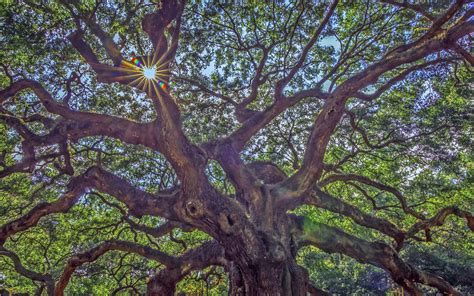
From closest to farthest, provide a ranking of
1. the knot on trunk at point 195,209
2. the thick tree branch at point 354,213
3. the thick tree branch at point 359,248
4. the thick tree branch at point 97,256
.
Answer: the knot on trunk at point 195,209 → the thick tree branch at point 97,256 → the thick tree branch at point 359,248 → the thick tree branch at point 354,213

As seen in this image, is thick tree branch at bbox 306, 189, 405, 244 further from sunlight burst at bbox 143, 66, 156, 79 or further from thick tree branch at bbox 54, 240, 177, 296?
sunlight burst at bbox 143, 66, 156, 79

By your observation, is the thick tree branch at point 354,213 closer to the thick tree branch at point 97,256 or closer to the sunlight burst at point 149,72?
the thick tree branch at point 97,256

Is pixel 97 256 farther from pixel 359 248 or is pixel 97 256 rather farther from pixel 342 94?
pixel 342 94

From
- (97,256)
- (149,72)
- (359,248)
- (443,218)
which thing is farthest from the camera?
(443,218)

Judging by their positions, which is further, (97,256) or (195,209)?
(97,256)

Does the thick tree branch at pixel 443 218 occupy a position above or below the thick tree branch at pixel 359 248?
above

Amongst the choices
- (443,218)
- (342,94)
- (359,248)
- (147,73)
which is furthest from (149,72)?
(443,218)

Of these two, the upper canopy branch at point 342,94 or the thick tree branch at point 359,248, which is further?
the thick tree branch at point 359,248

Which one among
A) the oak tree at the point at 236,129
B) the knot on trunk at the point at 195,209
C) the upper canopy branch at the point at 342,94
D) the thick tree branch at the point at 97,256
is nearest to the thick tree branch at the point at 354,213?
the oak tree at the point at 236,129

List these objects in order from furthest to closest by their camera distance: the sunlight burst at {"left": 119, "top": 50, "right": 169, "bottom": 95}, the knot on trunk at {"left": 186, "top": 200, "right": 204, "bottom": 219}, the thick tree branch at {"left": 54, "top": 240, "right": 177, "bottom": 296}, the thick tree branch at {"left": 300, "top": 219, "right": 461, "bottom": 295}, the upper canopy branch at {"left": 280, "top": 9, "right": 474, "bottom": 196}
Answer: the thick tree branch at {"left": 300, "top": 219, "right": 461, "bottom": 295}
the thick tree branch at {"left": 54, "top": 240, "right": 177, "bottom": 296}
the sunlight burst at {"left": 119, "top": 50, "right": 169, "bottom": 95}
the knot on trunk at {"left": 186, "top": 200, "right": 204, "bottom": 219}
the upper canopy branch at {"left": 280, "top": 9, "right": 474, "bottom": 196}

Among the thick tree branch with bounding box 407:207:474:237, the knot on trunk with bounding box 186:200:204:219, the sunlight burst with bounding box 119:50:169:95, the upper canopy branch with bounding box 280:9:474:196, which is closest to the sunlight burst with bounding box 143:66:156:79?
the sunlight burst with bounding box 119:50:169:95

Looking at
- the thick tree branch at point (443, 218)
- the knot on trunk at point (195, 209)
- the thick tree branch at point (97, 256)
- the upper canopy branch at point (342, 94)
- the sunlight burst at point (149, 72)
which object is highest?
the sunlight burst at point (149, 72)

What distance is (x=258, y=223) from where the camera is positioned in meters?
5.96

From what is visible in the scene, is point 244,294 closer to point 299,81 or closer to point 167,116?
point 167,116
